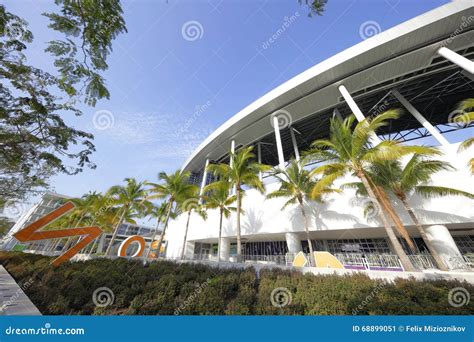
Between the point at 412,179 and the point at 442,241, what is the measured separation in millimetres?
3728

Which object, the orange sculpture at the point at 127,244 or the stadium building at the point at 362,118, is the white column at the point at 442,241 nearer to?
the stadium building at the point at 362,118

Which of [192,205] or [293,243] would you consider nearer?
[293,243]

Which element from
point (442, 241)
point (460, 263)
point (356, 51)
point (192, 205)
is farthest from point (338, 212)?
point (192, 205)

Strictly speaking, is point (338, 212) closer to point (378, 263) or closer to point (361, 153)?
point (378, 263)

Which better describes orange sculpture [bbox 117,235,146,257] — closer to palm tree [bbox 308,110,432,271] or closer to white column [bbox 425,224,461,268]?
palm tree [bbox 308,110,432,271]

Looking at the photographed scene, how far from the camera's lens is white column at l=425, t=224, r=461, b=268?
30.0 ft

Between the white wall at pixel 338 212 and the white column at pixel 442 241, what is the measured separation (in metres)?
0.40

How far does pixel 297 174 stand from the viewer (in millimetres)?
13953

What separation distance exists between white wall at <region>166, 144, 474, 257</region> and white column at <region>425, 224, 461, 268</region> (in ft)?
1.30

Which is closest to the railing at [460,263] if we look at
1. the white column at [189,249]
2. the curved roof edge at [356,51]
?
the curved roof edge at [356,51]

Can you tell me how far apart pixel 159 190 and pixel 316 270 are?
624 inches

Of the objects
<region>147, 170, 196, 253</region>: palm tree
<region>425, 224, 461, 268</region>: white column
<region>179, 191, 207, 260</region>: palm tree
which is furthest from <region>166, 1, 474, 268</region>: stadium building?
<region>147, 170, 196, 253</region>: palm tree

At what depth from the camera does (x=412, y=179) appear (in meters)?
10.0

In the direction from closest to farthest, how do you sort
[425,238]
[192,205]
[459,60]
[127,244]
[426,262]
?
Answer: 1. [425,238]
2. [426,262]
3. [459,60]
4. [127,244]
5. [192,205]
